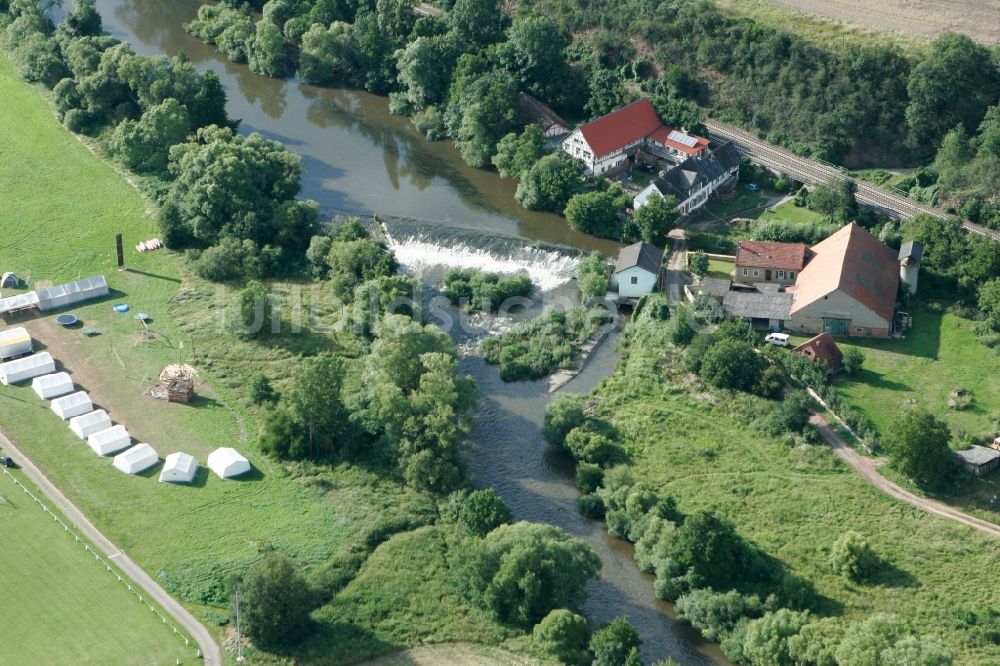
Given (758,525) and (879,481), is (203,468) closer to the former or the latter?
(758,525)

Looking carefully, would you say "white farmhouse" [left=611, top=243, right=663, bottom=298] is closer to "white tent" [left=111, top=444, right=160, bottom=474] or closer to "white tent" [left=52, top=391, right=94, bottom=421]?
"white tent" [left=111, top=444, right=160, bottom=474]

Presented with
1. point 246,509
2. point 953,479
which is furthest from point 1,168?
point 953,479

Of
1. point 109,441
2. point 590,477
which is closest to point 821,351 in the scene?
point 590,477

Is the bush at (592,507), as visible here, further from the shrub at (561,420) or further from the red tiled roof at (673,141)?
the red tiled roof at (673,141)

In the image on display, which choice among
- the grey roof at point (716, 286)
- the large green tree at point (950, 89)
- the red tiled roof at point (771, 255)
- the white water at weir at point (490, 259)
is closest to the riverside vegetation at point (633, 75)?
the large green tree at point (950, 89)

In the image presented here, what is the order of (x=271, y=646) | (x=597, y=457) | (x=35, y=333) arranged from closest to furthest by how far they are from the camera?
(x=271, y=646)
(x=597, y=457)
(x=35, y=333)

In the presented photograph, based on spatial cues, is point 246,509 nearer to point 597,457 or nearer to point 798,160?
point 597,457
